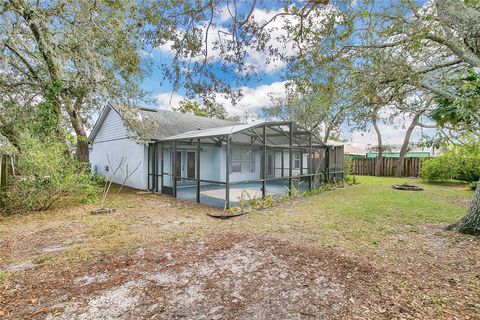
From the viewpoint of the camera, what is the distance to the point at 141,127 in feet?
32.6

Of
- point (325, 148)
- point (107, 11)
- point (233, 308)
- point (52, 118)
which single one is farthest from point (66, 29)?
point (325, 148)

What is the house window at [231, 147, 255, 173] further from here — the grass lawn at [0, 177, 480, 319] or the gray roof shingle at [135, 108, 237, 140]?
the grass lawn at [0, 177, 480, 319]

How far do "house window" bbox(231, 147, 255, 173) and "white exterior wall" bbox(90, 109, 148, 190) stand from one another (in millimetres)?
5067

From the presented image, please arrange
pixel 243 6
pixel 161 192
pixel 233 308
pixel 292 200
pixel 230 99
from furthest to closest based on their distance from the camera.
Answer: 1. pixel 161 192
2. pixel 292 200
3. pixel 230 99
4. pixel 243 6
5. pixel 233 308

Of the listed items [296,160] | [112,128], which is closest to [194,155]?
[112,128]

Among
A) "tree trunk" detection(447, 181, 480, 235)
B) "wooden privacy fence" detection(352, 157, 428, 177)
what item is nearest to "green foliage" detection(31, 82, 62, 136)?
"tree trunk" detection(447, 181, 480, 235)

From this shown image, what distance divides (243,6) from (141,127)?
286 inches

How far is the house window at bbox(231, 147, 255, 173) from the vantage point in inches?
577

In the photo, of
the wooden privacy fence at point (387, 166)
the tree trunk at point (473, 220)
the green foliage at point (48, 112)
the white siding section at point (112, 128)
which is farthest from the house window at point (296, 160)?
the green foliage at point (48, 112)

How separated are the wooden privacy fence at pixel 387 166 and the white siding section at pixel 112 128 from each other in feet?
60.0

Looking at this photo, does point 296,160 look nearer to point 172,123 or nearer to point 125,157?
point 172,123

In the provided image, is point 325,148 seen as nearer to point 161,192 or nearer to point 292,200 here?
point 292,200

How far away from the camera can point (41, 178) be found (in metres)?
6.88

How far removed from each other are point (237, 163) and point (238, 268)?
11.3 metres
